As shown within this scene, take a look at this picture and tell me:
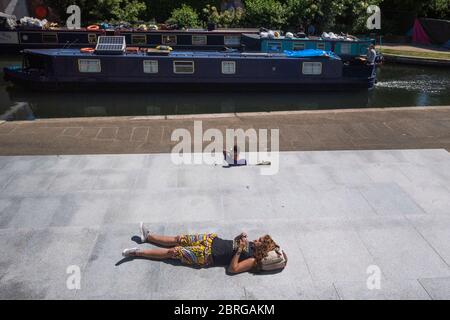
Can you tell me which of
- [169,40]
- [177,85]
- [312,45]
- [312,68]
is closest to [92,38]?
[169,40]

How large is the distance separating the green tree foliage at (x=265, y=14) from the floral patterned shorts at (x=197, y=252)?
29.5 meters

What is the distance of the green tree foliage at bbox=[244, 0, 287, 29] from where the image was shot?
3394 cm

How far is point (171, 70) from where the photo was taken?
2148 centimetres

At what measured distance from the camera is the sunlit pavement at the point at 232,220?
21.0 feet

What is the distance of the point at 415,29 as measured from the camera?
3700 cm

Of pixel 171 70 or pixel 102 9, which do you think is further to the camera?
pixel 102 9

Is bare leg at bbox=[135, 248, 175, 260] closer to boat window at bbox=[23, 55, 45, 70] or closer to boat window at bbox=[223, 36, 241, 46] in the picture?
boat window at bbox=[23, 55, 45, 70]

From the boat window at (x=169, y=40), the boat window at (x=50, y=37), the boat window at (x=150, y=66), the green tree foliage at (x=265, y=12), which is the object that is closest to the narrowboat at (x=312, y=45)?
the boat window at (x=169, y=40)

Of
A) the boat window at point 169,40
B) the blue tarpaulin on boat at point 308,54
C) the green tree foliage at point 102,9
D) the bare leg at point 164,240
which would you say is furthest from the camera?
the green tree foliage at point 102,9

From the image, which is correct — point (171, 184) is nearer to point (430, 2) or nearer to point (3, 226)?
point (3, 226)

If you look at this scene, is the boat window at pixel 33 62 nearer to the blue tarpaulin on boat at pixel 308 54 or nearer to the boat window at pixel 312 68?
the blue tarpaulin on boat at pixel 308 54

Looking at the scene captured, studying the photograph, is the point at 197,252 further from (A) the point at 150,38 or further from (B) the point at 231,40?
(A) the point at 150,38

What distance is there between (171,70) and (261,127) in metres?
8.52

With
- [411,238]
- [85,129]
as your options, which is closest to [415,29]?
[85,129]
